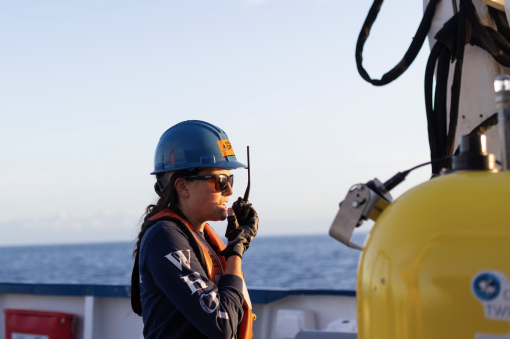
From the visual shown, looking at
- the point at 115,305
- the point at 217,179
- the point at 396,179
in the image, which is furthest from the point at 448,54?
the point at 115,305

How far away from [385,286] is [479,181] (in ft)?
0.82

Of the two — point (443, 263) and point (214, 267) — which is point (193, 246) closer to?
point (214, 267)

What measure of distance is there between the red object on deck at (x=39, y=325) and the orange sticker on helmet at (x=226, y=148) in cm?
244

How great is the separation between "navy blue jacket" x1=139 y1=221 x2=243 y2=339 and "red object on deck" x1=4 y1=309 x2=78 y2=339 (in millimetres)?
2418

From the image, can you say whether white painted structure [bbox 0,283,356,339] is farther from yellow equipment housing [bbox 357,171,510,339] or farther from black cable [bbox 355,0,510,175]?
yellow equipment housing [bbox 357,171,510,339]

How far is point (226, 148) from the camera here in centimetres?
235

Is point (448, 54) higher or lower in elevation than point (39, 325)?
higher

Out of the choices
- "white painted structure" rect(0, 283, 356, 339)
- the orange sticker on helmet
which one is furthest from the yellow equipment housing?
"white painted structure" rect(0, 283, 356, 339)

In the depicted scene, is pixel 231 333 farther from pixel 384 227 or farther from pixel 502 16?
pixel 502 16

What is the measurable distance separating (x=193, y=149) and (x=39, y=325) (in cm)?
260

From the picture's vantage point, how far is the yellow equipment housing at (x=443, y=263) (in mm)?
845

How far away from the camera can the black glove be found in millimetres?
2037

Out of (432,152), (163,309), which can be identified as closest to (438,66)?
(432,152)

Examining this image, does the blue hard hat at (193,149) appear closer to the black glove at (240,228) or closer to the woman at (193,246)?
the woman at (193,246)
